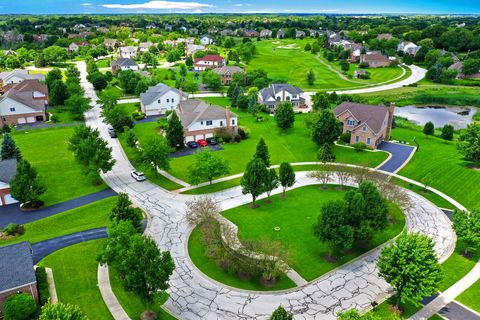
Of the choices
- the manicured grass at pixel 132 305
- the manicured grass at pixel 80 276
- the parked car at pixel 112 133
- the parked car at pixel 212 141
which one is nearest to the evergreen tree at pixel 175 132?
the parked car at pixel 212 141

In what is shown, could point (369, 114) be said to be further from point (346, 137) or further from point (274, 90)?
point (274, 90)

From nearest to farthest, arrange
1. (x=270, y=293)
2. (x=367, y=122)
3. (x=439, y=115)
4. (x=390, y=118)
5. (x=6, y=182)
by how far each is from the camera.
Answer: (x=270, y=293) → (x=6, y=182) → (x=367, y=122) → (x=390, y=118) → (x=439, y=115)

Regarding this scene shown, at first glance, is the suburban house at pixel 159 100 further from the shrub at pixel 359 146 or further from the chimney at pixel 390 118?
the chimney at pixel 390 118

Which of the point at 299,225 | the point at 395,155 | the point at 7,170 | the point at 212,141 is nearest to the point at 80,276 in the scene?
the point at 7,170

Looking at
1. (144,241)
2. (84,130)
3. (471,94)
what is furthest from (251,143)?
(471,94)

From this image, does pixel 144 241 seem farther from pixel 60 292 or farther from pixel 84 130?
pixel 84 130

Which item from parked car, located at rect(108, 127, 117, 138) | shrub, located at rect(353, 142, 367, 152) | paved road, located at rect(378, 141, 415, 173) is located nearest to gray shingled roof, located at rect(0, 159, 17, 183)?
parked car, located at rect(108, 127, 117, 138)

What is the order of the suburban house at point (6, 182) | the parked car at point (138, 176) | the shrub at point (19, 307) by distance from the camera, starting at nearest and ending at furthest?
the shrub at point (19, 307) < the suburban house at point (6, 182) < the parked car at point (138, 176)
